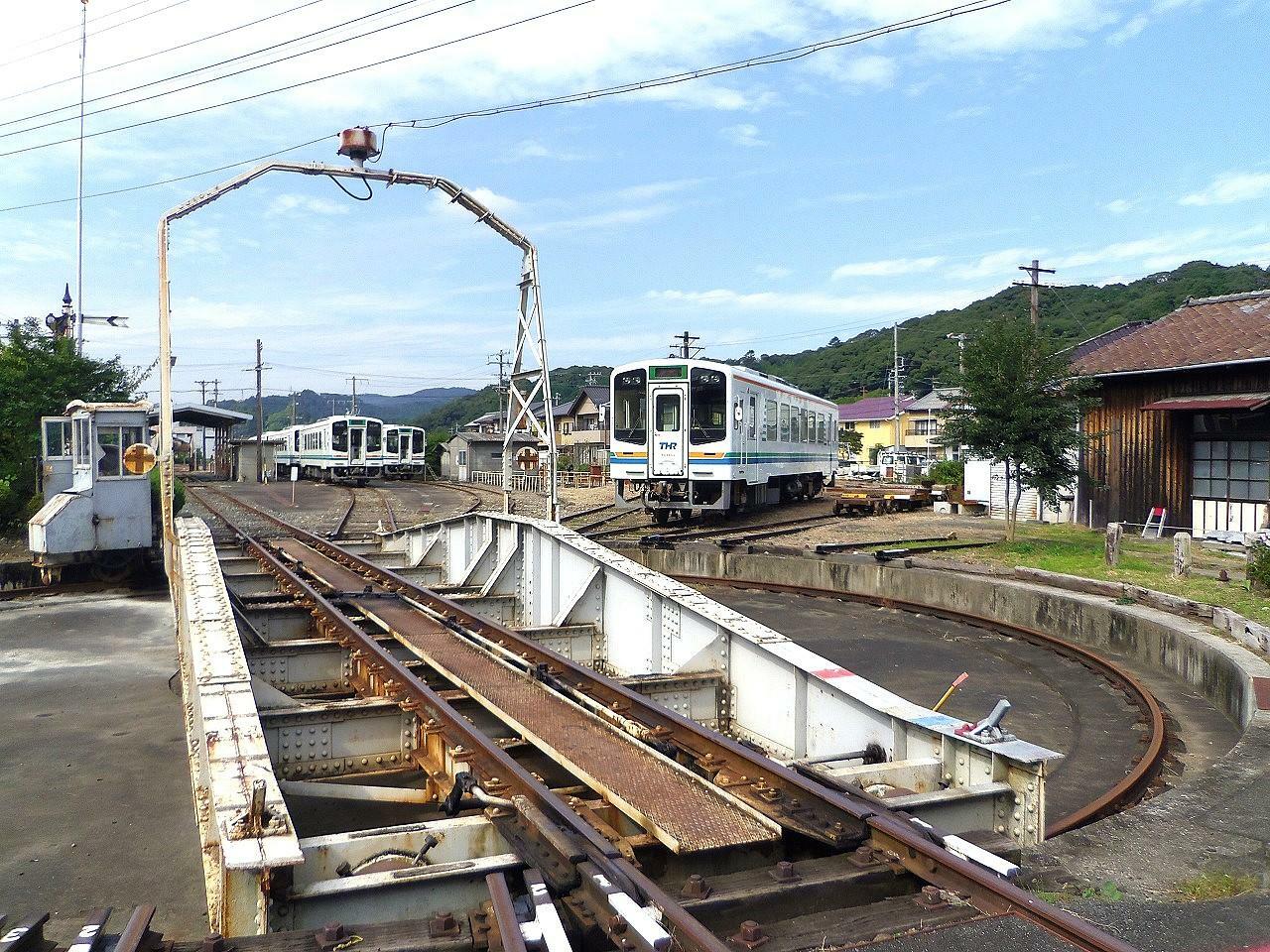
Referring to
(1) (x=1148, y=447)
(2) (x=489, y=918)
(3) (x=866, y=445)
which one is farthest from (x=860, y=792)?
(3) (x=866, y=445)

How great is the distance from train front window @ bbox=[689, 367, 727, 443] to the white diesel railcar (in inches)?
0.7

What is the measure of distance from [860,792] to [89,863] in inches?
151

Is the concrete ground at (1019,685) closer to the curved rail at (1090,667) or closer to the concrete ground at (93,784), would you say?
the curved rail at (1090,667)

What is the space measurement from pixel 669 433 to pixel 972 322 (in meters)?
75.6

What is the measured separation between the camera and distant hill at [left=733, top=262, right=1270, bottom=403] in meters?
63.7

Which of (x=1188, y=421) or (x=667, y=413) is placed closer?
(x=1188, y=421)

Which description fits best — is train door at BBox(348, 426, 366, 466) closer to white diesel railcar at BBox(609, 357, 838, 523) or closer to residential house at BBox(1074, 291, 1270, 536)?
white diesel railcar at BBox(609, 357, 838, 523)

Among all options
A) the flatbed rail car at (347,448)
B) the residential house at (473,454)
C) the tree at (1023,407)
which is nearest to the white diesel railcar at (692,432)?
the tree at (1023,407)

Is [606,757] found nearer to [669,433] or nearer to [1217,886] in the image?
[1217,886]

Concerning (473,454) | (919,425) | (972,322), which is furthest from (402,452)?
(972,322)

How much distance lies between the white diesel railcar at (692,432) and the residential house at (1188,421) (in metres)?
5.74

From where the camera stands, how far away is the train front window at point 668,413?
1675 centimetres

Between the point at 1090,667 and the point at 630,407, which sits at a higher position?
the point at 630,407

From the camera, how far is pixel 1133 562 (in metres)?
12.3
